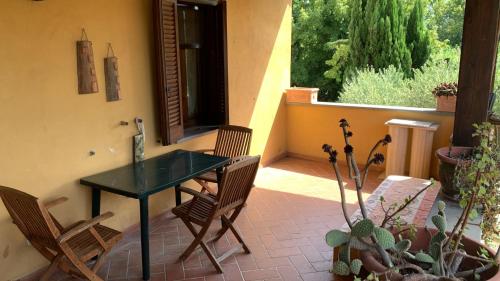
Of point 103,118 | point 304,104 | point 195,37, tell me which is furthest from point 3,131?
point 304,104

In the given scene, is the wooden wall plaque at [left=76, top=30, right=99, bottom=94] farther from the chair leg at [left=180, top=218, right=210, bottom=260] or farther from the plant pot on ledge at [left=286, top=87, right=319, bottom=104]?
the plant pot on ledge at [left=286, top=87, right=319, bottom=104]

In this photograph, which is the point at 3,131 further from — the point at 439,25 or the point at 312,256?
the point at 439,25

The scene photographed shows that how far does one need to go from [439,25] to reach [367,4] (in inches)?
293

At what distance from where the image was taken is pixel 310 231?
374cm

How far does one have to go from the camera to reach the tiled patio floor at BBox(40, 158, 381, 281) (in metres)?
3.05

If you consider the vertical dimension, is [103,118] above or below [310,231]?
above

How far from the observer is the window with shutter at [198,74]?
3885mm

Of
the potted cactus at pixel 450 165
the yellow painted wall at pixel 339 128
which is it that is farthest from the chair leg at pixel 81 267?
the yellow painted wall at pixel 339 128

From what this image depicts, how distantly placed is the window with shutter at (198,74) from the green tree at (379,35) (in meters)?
7.00

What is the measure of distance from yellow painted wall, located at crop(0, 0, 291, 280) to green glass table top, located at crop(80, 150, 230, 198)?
0.15 metres

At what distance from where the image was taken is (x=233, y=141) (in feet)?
14.3

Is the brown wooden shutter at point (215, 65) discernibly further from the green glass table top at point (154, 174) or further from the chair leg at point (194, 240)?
the chair leg at point (194, 240)

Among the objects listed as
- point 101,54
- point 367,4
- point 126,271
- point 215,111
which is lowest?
point 126,271

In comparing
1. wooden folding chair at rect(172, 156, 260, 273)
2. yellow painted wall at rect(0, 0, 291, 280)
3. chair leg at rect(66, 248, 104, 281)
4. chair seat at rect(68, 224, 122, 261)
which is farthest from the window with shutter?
chair leg at rect(66, 248, 104, 281)
